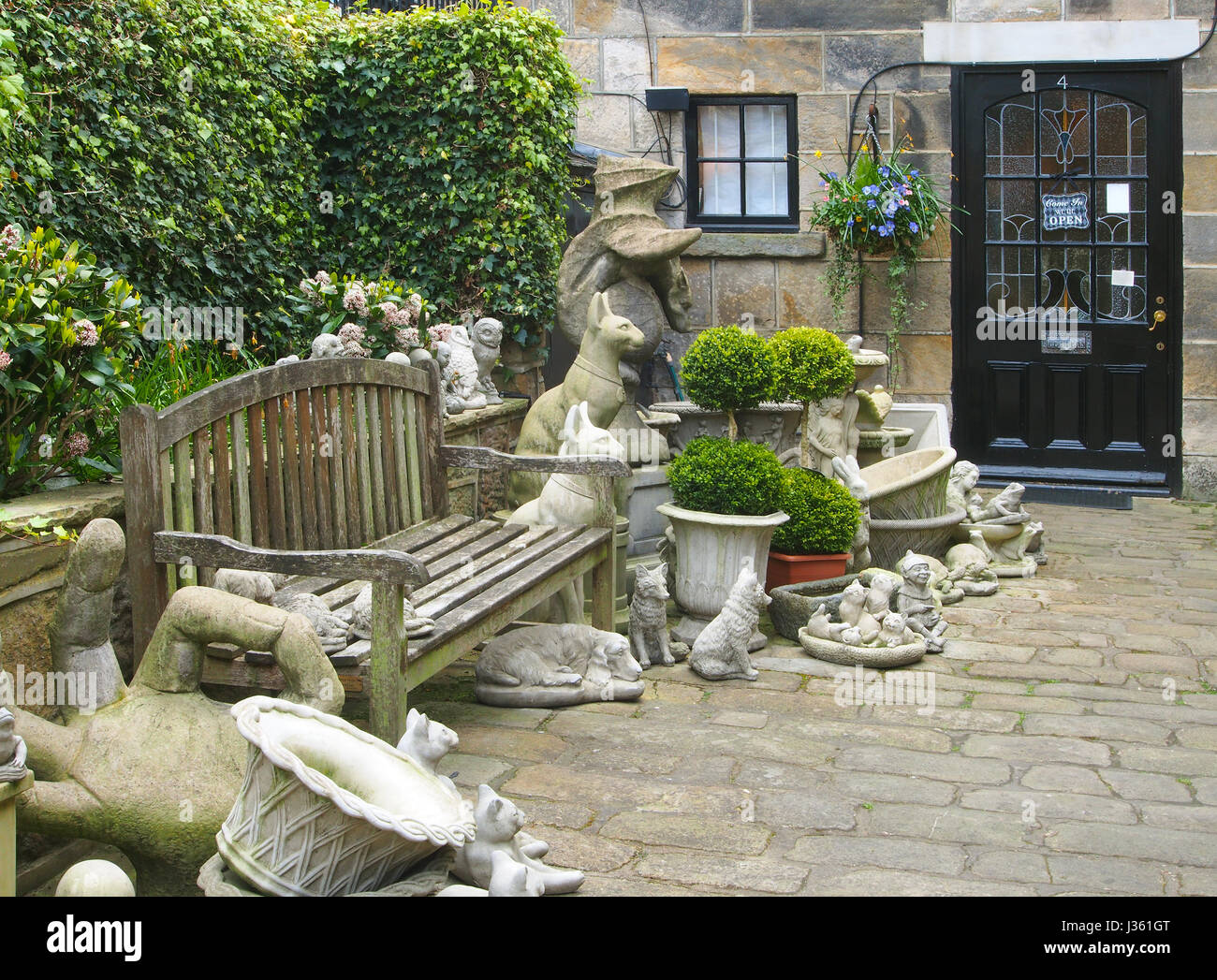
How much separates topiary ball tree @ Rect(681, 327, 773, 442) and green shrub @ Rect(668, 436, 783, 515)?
37 cm

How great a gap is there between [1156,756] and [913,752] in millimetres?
885

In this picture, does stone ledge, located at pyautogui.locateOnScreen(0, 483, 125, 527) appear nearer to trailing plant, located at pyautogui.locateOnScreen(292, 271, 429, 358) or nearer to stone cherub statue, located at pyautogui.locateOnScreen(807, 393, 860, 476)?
Answer: trailing plant, located at pyautogui.locateOnScreen(292, 271, 429, 358)

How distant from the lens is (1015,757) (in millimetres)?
4926

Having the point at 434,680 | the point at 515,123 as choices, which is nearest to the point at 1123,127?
→ the point at 515,123

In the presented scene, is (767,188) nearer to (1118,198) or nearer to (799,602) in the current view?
(1118,198)

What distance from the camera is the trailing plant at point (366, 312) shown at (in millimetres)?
6863

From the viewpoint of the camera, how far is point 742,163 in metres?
11.2

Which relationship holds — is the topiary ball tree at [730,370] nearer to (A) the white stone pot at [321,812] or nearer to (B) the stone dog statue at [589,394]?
(B) the stone dog statue at [589,394]

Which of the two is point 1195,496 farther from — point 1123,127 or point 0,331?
point 0,331

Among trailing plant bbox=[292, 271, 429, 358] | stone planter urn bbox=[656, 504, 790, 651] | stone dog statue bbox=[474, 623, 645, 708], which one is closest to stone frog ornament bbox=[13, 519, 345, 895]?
stone dog statue bbox=[474, 623, 645, 708]

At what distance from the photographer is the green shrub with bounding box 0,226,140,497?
13.6ft

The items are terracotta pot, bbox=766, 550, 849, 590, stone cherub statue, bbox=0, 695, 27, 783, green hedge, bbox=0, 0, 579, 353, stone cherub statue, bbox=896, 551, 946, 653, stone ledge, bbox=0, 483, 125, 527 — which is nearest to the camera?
stone cherub statue, bbox=0, 695, 27, 783

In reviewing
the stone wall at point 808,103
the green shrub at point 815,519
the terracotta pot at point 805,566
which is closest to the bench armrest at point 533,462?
the green shrub at point 815,519

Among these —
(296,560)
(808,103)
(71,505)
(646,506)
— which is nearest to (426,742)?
(296,560)
